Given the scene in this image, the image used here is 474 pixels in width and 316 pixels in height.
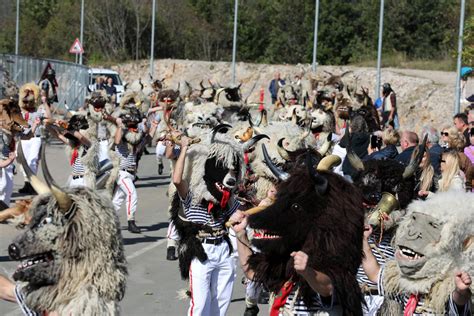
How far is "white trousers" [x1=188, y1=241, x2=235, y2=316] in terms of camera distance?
319 inches

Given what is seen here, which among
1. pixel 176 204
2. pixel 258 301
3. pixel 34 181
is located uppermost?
pixel 34 181

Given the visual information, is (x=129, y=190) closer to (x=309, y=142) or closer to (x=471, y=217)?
(x=309, y=142)

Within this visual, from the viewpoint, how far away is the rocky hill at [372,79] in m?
39.6

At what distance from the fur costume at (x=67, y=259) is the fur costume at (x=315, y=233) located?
85 cm

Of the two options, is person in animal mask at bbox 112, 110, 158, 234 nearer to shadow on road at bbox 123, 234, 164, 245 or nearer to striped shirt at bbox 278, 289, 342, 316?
shadow on road at bbox 123, 234, 164, 245

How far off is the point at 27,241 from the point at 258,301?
20.0 ft

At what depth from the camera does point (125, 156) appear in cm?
1580

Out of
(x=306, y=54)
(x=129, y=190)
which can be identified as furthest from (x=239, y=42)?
(x=129, y=190)

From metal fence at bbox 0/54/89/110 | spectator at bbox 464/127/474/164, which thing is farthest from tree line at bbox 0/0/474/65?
spectator at bbox 464/127/474/164

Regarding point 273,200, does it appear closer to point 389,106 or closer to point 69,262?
point 69,262

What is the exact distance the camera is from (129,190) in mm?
15203

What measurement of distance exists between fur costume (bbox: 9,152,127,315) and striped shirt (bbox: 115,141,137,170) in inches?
415

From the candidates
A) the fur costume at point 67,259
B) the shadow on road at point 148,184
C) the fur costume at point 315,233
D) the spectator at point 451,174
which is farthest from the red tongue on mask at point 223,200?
the shadow on road at point 148,184

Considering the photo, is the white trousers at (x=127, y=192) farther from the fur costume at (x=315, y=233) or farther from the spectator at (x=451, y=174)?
the fur costume at (x=315, y=233)
